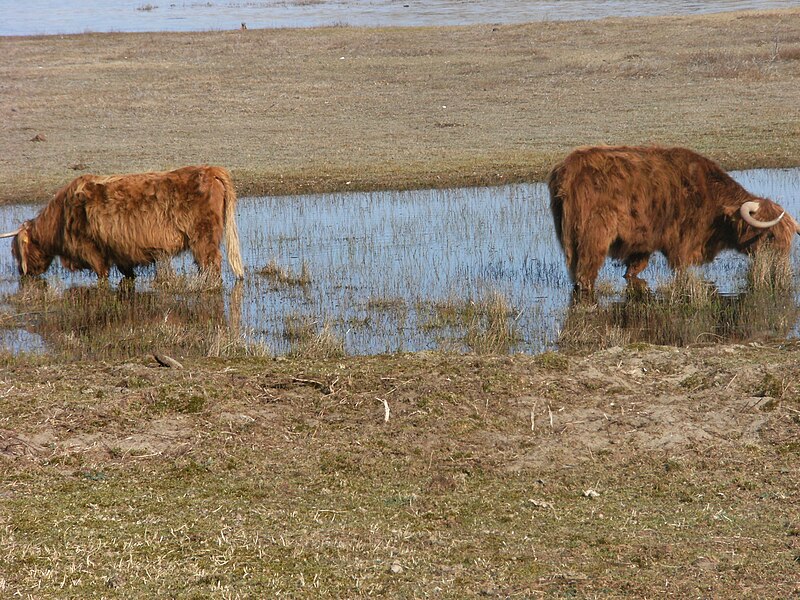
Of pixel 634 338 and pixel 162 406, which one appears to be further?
pixel 634 338

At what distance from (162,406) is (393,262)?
5.58 metres

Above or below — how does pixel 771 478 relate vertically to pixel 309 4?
below

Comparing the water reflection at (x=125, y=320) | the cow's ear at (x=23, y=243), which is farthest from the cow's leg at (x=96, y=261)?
the cow's ear at (x=23, y=243)

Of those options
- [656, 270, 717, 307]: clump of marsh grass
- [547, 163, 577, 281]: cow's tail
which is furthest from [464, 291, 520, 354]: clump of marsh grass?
[656, 270, 717, 307]: clump of marsh grass

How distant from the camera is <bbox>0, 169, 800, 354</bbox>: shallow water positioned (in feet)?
Answer: 30.6

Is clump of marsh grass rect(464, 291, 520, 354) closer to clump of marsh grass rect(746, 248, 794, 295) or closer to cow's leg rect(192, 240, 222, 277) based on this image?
clump of marsh grass rect(746, 248, 794, 295)

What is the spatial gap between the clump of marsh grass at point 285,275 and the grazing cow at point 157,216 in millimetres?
379

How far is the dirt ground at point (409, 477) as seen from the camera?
434 centimetres

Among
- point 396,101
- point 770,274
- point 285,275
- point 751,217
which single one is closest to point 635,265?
point 751,217

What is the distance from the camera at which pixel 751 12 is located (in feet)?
132

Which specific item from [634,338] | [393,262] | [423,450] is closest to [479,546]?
[423,450]

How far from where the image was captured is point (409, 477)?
552 centimetres

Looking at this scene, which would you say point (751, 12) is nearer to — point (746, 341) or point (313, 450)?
point (746, 341)

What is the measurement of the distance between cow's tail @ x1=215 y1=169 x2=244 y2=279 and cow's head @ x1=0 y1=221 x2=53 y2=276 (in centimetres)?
220
